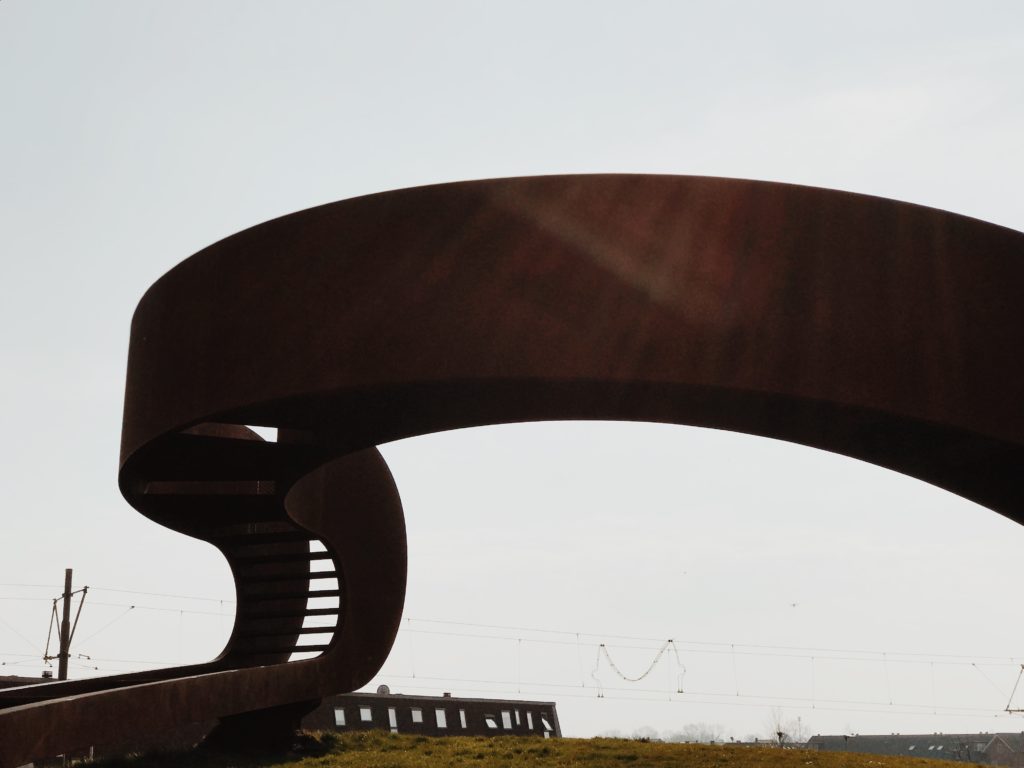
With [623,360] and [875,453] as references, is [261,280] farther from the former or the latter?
[875,453]

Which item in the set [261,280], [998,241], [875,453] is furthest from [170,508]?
[998,241]

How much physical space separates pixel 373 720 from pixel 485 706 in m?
5.13

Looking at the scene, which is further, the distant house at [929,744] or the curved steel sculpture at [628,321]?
the distant house at [929,744]

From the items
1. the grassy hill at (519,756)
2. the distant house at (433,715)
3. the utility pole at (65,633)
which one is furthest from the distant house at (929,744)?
the grassy hill at (519,756)

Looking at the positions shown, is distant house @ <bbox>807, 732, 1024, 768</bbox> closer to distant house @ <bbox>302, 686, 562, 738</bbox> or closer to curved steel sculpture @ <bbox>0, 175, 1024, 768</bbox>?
distant house @ <bbox>302, 686, 562, 738</bbox>

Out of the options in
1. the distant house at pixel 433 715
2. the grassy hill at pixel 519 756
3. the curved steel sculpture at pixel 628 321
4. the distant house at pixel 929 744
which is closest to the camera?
the curved steel sculpture at pixel 628 321

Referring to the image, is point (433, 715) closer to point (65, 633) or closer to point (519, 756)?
point (65, 633)

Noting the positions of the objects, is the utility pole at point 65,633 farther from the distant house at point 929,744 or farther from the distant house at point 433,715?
the distant house at point 929,744

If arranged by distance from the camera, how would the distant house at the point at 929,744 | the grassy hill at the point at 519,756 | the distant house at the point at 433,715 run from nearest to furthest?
the grassy hill at the point at 519,756
the distant house at the point at 433,715
the distant house at the point at 929,744

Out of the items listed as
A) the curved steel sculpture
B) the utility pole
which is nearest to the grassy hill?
the curved steel sculpture

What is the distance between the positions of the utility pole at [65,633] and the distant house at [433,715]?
7.70 metres

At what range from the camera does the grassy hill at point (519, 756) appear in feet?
41.5

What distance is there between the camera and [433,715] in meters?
30.7

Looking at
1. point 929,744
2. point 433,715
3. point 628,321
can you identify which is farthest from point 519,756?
point 929,744
